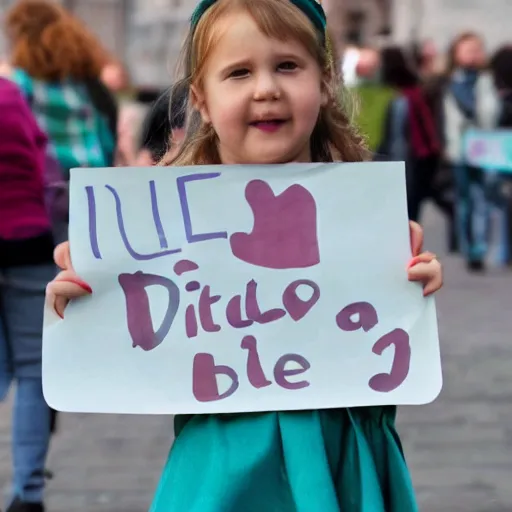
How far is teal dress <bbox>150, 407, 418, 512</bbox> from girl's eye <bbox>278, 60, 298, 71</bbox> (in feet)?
2.09

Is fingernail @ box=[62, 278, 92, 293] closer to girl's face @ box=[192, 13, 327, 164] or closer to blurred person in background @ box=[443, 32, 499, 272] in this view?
girl's face @ box=[192, 13, 327, 164]

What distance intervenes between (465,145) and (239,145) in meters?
8.28

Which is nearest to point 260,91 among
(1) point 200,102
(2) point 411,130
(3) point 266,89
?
(3) point 266,89

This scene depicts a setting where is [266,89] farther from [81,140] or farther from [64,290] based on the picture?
[81,140]

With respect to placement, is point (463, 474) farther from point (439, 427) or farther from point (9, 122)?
point (9, 122)

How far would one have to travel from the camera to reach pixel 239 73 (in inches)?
102

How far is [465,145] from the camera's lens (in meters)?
10.7

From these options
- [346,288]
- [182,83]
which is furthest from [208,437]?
[182,83]

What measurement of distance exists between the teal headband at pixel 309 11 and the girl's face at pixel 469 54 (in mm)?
7841

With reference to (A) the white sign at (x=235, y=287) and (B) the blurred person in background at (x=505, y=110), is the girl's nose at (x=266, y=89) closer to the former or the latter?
(A) the white sign at (x=235, y=287)

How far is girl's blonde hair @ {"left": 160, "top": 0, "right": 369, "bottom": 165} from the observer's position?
101 inches

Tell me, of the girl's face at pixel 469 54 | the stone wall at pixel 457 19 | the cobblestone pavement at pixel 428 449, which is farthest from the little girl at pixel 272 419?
the stone wall at pixel 457 19

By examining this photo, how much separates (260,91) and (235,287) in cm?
38

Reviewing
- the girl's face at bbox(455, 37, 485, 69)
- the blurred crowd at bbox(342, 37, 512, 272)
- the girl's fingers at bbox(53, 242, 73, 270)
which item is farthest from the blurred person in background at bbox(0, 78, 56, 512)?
the girl's face at bbox(455, 37, 485, 69)
